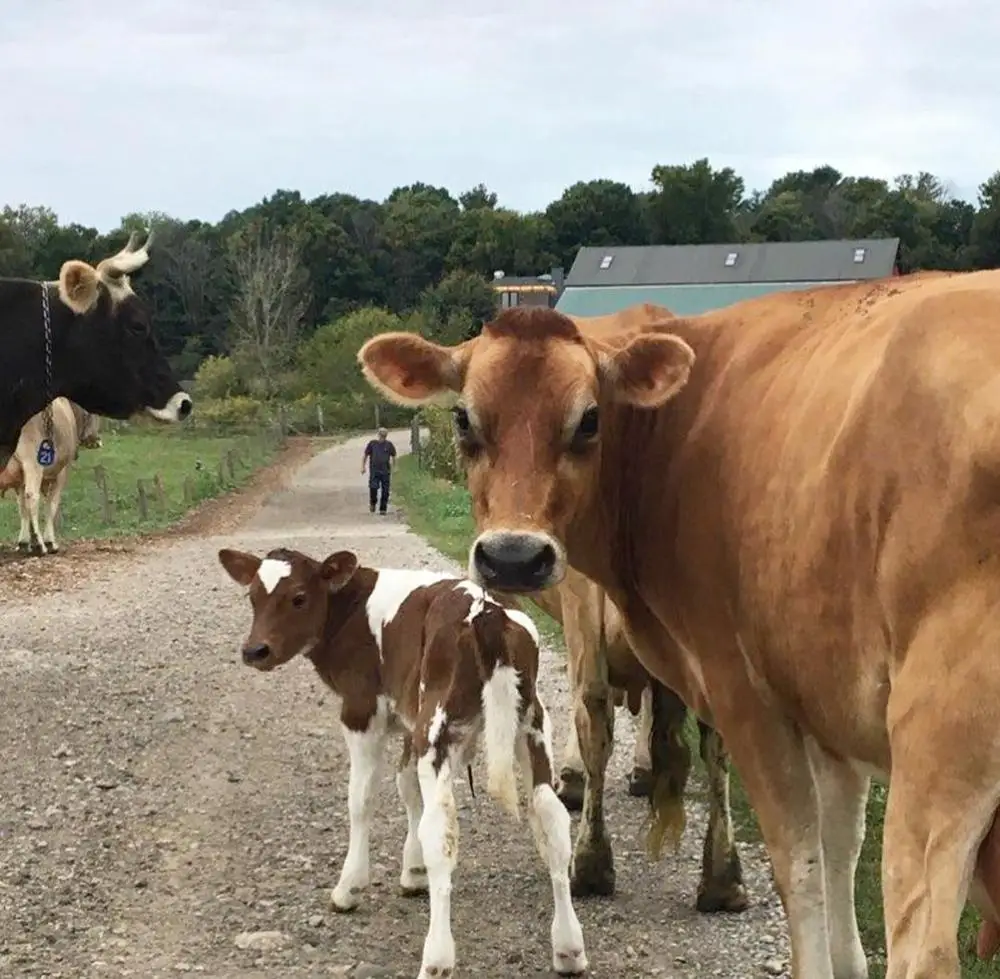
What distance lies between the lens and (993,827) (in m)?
2.94

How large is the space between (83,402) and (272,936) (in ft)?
23.8

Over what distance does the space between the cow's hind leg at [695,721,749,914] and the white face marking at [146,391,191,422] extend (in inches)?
290

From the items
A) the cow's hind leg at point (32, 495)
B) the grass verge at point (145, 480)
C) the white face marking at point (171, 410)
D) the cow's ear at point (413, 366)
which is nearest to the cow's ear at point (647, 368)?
the cow's ear at point (413, 366)

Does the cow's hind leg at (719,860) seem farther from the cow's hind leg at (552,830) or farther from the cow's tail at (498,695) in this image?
the cow's tail at (498,695)

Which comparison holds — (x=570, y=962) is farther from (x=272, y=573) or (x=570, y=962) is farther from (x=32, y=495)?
(x=32, y=495)

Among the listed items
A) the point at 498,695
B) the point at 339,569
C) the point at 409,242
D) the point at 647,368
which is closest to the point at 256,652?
the point at 339,569

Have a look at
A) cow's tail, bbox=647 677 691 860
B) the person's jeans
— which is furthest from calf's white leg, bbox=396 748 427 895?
the person's jeans

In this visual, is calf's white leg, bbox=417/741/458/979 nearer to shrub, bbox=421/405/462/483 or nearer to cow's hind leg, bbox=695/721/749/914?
cow's hind leg, bbox=695/721/749/914

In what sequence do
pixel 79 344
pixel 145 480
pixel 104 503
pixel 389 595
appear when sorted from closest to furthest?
pixel 389 595 → pixel 79 344 → pixel 104 503 → pixel 145 480

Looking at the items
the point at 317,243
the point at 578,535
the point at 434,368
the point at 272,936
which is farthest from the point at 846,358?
the point at 317,243

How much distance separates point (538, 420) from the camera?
4.39 m

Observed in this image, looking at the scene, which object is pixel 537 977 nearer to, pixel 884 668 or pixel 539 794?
pixel 539 794

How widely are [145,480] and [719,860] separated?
1130 inches

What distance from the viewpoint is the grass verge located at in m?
25.0
